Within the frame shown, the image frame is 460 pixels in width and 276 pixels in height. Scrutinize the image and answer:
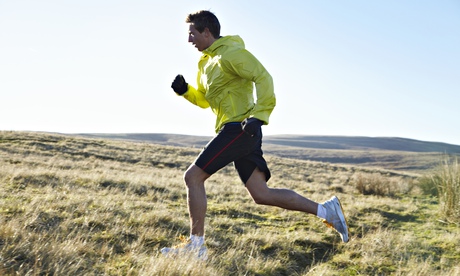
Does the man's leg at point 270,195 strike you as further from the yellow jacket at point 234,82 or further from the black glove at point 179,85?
the black glove at point 179,85

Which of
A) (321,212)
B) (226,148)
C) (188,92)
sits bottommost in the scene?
(321,212)

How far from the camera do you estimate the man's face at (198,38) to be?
374 centimetres

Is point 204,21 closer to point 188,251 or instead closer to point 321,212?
point 188,251

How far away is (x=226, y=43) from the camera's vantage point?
12.0 feet

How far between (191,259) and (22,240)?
126 cm

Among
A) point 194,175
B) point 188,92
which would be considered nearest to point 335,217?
point 194,175

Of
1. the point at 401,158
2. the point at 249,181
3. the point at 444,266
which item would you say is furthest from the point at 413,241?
the point at 401,158

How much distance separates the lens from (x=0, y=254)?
257 cm

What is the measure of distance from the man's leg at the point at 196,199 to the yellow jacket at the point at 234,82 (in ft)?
1.64

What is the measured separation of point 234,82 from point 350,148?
120 m

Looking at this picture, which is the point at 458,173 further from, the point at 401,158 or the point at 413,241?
the point at 401,158

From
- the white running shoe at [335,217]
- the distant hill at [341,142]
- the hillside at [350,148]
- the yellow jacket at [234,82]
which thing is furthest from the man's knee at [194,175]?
the distant hill at [341,142]

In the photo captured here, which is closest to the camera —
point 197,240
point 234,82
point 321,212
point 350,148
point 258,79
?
point 258,79

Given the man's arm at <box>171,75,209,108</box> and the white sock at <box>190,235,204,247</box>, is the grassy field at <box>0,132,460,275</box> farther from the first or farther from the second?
the man's arm at <box>171,75,209,108</box>
